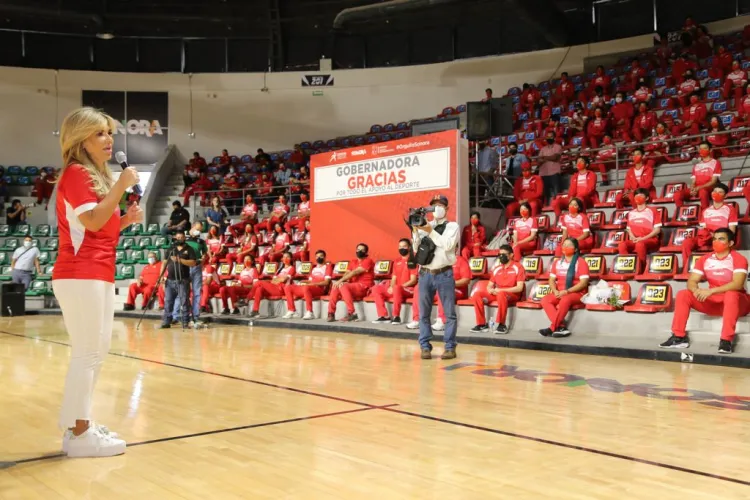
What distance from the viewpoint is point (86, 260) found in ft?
11.1

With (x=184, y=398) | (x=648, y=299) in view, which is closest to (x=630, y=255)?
(x=648, y=299)

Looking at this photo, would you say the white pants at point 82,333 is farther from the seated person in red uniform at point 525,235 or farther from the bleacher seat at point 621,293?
the seated person in red uniform at point 525,235

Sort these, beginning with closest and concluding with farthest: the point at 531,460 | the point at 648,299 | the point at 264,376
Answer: the point at 531,460
the point at 264,376
the point at 648,299

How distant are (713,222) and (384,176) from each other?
5686 millimetres

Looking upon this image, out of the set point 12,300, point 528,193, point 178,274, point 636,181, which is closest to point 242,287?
point 178,274

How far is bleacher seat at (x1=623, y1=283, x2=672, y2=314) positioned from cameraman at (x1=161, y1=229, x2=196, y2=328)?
6867 millimetres

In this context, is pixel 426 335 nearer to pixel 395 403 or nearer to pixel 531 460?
pixel 395 403

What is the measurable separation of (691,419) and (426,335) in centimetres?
347

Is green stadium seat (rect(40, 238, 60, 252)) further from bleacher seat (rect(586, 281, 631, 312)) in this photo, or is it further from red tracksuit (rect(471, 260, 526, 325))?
bleacher seat (rect(586, 281, 631, 312))

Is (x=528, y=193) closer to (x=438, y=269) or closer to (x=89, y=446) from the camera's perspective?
(x=438, y=269)

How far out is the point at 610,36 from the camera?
19047 millimetres

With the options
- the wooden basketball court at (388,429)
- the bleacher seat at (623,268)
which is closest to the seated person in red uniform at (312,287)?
the wooden basketball court at (388,429)

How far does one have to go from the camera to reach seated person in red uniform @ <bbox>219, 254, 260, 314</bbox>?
13922 millimetres

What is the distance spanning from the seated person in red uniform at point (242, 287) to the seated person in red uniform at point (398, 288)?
3.31 m
